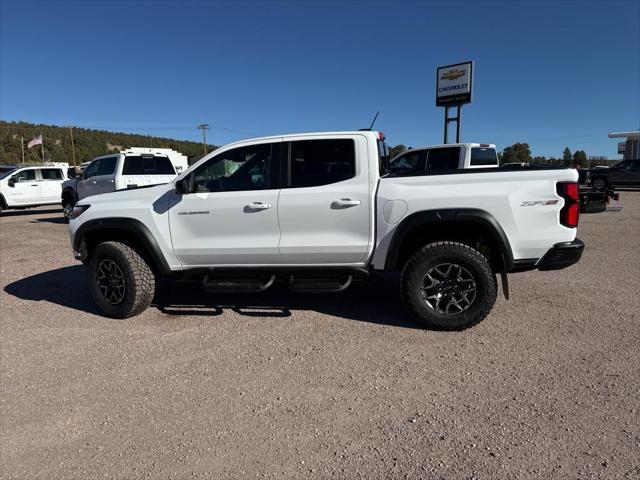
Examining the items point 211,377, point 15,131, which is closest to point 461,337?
point 211,377

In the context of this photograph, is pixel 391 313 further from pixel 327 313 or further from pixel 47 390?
pixel 47 390

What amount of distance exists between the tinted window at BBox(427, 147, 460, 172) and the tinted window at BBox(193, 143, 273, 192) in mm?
7409

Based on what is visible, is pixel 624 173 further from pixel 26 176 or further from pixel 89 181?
pixel 26 176

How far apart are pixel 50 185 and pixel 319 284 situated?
55.1ft

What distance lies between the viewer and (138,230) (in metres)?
4.76

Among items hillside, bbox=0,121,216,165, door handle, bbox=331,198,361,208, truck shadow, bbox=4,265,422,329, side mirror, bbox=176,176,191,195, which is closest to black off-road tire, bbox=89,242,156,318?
truck shadow, bbox=4,265,422,329

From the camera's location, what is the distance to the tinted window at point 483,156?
11125 mm

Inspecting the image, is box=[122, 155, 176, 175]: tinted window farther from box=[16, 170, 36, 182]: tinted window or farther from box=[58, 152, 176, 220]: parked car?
box=[16, 170, 36, 182]: tinted window

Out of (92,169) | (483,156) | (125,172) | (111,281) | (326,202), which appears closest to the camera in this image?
(326,202)

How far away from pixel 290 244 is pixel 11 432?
264cm

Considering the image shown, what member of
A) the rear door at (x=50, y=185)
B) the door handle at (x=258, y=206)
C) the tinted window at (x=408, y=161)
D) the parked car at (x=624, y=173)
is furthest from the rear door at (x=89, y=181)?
the parked car at (x=624, y=173)

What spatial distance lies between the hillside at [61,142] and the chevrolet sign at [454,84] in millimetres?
63107

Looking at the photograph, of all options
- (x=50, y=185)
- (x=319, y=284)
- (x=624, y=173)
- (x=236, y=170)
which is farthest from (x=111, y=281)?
(x=624, y=173)

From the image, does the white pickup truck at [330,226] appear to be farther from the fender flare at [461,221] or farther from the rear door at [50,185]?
the rear door at [50,185]
